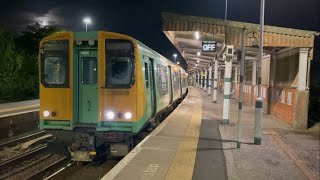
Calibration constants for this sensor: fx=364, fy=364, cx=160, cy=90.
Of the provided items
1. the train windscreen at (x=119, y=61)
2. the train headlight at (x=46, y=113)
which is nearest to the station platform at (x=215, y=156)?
the train windscreen at (x=119, y=61)

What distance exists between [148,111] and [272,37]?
6.70 m

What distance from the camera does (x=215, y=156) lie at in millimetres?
8312

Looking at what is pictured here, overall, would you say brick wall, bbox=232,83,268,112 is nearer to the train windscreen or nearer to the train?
the train

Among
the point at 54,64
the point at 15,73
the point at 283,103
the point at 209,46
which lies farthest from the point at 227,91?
the point at 15,73

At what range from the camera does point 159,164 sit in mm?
7109

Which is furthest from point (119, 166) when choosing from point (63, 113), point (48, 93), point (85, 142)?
point (48, 93)

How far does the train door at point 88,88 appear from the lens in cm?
855

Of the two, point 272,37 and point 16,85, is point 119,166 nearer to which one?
point 272,37

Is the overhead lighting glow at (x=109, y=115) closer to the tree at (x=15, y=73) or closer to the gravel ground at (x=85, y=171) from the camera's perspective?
the gravel ground at (x=85, y=171)

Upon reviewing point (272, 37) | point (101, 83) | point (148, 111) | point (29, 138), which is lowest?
point (29, 138)

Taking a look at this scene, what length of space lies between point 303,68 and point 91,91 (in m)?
8.69

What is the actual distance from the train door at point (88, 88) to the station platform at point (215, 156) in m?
1.36

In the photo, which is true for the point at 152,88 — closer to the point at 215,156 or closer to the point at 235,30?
the point at 215,156

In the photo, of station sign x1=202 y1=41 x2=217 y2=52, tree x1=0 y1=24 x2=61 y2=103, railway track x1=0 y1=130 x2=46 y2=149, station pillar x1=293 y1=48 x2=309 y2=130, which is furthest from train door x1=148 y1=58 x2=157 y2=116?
tree x1=0 y1=24 x2=61 y2=103
